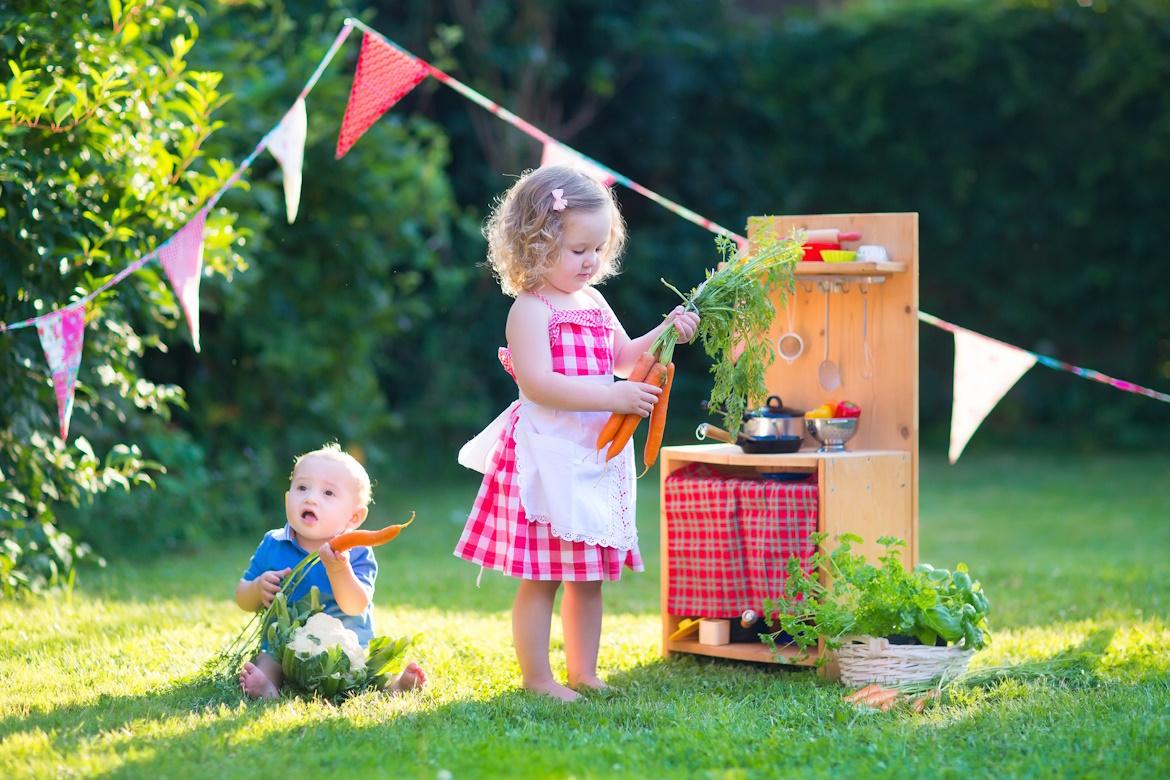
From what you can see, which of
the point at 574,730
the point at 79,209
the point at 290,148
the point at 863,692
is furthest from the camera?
the point at 79,209

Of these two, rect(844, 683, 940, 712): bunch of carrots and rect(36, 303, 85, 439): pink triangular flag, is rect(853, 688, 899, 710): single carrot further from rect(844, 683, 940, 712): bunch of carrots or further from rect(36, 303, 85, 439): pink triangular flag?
rect(36, 303, 85, 439): pink triangular flag

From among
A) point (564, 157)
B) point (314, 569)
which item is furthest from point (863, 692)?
point (564, 157)

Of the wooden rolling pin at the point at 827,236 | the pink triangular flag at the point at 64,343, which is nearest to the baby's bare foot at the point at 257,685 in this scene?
the pink triangular flag at the point at 64,343

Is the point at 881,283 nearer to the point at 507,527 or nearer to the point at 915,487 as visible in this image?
the point at 915,487

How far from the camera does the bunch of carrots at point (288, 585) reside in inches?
133

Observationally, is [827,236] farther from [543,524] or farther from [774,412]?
[543,524]

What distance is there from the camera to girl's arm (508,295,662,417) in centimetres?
342

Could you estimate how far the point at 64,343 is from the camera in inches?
152

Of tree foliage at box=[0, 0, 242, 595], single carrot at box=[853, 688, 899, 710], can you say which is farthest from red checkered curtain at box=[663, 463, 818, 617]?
tree foliage at box=[0, 0, 242, 595]

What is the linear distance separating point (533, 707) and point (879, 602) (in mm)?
950

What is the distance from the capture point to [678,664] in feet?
13.0

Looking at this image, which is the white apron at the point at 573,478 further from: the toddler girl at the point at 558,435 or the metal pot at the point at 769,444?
the metal pot at the point at 769,444

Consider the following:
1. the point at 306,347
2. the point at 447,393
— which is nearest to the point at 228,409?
the point at 306,347

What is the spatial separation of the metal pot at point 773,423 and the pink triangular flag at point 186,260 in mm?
1623
